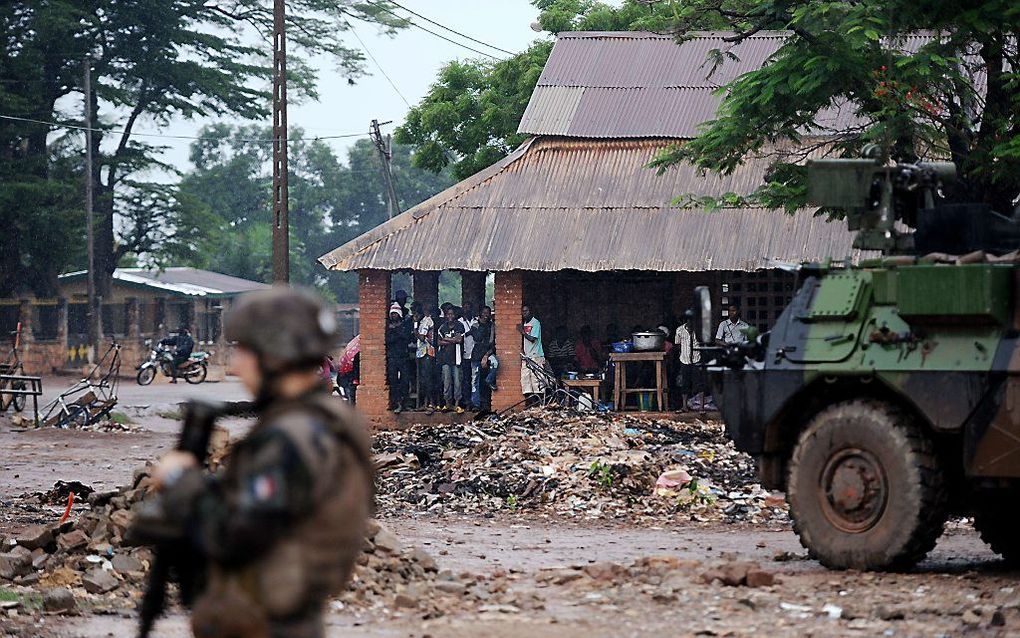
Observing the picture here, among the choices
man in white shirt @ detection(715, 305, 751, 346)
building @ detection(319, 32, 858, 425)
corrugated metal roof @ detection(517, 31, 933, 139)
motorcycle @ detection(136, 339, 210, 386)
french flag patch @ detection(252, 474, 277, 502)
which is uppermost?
corrugated metal roof @ detection(517, 31, 933, 139)

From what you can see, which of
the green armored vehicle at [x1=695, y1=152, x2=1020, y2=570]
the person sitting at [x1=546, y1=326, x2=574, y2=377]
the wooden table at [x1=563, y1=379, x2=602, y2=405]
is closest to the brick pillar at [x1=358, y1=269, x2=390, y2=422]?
the person sitting at [x1=546, y1=326, x2=574, y2=377]

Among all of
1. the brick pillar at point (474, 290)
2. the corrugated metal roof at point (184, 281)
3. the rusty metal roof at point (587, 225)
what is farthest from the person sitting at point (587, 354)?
the corrugated metal roof at point (184, 281)

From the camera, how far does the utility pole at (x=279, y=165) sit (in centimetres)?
2361

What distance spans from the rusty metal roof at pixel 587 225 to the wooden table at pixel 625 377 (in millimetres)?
1395

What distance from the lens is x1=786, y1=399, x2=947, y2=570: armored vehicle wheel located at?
9.66 m

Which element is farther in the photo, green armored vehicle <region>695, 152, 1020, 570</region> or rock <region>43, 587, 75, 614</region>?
green armored vehicle <region>695, 152, 1020, 570</region>

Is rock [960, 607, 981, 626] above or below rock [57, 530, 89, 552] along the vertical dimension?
below

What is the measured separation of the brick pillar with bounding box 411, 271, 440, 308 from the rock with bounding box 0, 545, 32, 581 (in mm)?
19881

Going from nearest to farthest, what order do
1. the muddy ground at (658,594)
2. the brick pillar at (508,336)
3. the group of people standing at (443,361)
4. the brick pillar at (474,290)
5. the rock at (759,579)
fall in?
the muddy ground at (658,594), the rock at (759,579), the brick pillar at (508,336), the group of people standing at (443,361), the brick pillar at (474,290)

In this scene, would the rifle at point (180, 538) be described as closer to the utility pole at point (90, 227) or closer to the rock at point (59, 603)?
the rock at point (59, 603)

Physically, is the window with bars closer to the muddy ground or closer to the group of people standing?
the group of people standing

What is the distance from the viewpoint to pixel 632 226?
23.6m

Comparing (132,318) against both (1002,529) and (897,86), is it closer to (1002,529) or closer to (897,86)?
(897,86)

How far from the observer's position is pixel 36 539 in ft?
34.0
